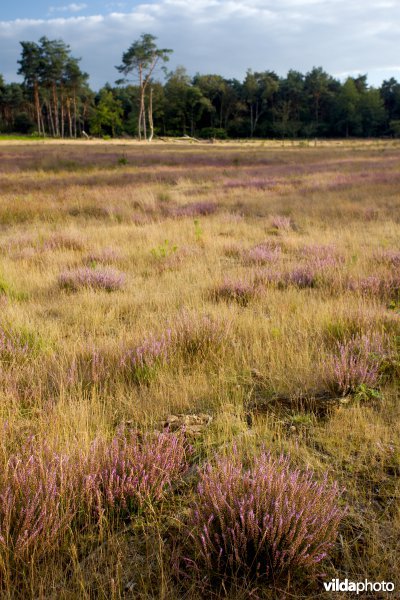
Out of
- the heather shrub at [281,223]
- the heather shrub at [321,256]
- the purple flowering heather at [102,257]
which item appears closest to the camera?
the heather shrub at [321,256]

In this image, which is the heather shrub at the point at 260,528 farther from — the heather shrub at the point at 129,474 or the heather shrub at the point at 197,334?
the heather shrub at the point at 197,334

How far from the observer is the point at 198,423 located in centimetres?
256

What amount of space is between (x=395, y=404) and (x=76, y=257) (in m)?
5.51

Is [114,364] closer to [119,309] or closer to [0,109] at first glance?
[119,309]

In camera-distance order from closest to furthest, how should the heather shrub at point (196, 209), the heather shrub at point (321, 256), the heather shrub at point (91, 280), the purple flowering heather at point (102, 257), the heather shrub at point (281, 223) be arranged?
1. the heather shrub at point (91, 280)
2. the heather shrub at point (321, 256)
3. the purple flowering heather at point (102, 257)
4. the heather shrub at point (281, 223)
5. the heather shrub at point (196, 209)

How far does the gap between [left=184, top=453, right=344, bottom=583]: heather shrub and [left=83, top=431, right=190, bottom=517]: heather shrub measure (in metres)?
0.26

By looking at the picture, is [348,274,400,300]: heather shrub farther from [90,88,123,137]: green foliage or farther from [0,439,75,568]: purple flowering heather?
[90,88,123,137]: green foliage

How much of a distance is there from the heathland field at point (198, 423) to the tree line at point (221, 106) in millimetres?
74799

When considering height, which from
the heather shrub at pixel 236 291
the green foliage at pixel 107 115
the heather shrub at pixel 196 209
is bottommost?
the heather shrub at pixel 236 291

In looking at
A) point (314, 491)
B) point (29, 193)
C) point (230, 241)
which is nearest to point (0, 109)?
point (29, 193)

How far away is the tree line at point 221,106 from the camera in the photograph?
76.2 m

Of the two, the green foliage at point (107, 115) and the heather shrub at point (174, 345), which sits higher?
the green foliage at point (107, 115)

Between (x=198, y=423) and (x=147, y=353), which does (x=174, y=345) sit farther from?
(x=198, y=423)

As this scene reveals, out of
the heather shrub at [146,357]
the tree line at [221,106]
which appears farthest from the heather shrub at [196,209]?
the tree line at [221,106]
